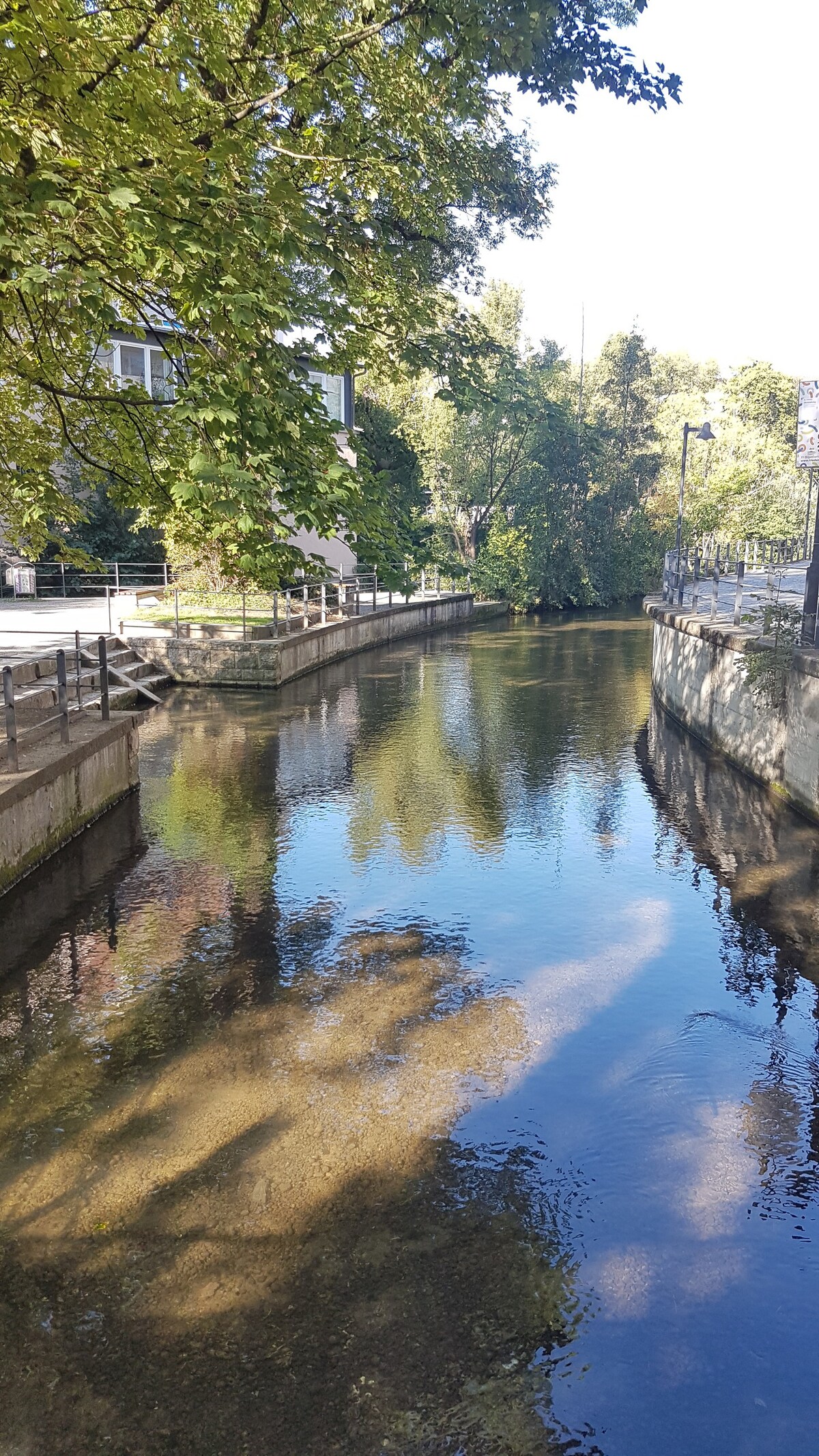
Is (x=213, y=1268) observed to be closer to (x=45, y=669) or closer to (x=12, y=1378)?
(x=12, y=1378)

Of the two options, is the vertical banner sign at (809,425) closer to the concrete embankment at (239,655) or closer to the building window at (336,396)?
the concrete embankment at (239,655)

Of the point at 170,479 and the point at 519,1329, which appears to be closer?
the point at 519,1329

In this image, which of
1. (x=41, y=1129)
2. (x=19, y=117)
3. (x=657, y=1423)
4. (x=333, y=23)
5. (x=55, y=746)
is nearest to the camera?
(x=657, y=1423)

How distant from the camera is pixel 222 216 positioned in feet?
25.8

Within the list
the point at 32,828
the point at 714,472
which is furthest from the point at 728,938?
the point at 714,472

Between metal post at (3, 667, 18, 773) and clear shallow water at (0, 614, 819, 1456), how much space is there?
132 cm

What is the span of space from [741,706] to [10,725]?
10987 mm

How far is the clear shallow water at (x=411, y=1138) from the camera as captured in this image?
4.57 m

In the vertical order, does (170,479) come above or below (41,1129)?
above

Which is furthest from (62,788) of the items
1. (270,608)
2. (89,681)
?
(270,608)

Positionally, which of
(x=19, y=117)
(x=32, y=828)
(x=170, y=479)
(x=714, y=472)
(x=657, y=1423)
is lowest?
(x=657, y=1423)

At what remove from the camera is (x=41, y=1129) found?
655 centimetres

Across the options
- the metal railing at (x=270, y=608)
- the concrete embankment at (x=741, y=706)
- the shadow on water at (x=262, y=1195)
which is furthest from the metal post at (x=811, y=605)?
the metal railing at (x=270, y=608)

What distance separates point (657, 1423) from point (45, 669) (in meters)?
15.2
